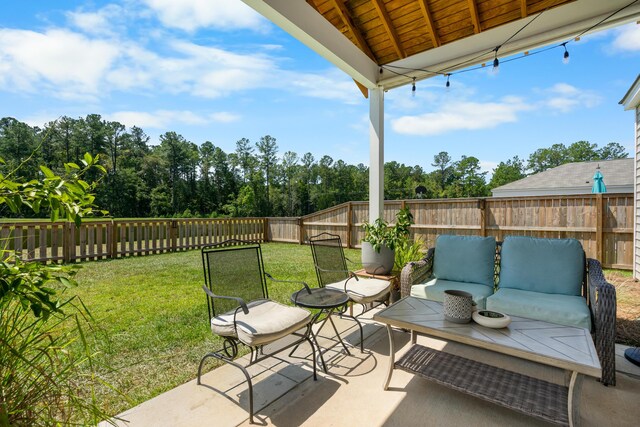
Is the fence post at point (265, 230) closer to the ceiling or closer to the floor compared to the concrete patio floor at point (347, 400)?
closer to the ceiling

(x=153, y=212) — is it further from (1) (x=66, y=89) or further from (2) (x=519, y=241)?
(2) (x=519, y=241)

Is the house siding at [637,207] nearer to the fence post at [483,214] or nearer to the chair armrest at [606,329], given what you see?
the fence post at [483,214]

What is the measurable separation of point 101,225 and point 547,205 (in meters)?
10.1

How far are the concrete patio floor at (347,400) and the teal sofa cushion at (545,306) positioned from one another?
407 mm

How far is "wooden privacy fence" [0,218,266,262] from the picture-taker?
596 cm

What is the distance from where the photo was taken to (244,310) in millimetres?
2010

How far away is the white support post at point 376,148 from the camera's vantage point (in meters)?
4.26

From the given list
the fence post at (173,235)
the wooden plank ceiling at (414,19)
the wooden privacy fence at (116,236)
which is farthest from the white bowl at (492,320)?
the fence post at (173,235)

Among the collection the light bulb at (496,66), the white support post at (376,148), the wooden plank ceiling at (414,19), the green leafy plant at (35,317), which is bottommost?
the green leafy plant at (35,317)

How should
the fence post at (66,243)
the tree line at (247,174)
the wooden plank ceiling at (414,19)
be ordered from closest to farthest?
the wooden plank ceiling at (414,19), the fence post at (66,243), the tree line at (247,174)

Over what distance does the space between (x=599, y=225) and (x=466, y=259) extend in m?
4.72

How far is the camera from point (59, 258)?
20.5 feet

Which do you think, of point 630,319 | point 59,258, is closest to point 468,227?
point 630,319

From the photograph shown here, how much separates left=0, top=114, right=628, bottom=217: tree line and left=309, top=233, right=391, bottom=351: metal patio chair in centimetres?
2188
